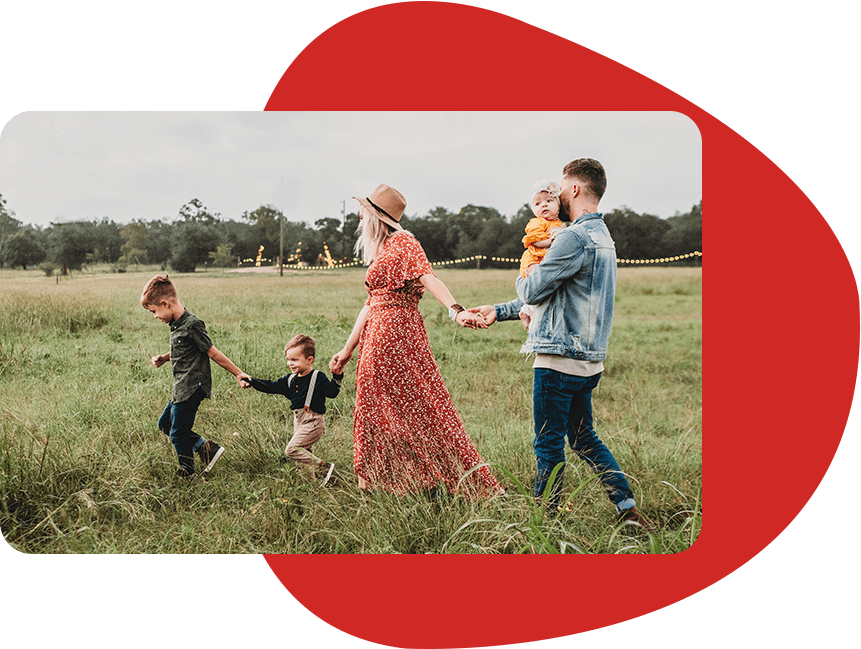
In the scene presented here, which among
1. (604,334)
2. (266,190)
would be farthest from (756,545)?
(266,190)

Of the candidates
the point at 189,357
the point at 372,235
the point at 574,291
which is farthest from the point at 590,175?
the point at 189,357

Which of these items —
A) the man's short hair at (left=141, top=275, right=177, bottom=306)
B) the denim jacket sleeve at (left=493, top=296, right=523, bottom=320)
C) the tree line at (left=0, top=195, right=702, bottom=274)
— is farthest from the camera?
the man's short hair at (left=141, top=275, right=177, bottom=306)

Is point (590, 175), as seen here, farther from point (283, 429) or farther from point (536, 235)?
point (283, 429)

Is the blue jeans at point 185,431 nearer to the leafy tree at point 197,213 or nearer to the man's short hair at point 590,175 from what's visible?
the leafy tree at point 197,213

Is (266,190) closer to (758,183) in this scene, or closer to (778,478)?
(758,183)

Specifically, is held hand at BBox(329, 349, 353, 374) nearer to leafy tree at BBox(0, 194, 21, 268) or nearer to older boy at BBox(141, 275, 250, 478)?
older boy at BBox(141, 275, 250, 478)

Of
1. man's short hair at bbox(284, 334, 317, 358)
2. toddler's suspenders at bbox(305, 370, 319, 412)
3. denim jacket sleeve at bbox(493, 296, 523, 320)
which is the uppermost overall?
denim jacket sleeve at bbox(493, 296, 523, 320)

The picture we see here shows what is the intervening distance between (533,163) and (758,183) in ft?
3.43

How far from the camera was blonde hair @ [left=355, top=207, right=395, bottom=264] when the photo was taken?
2.99 m

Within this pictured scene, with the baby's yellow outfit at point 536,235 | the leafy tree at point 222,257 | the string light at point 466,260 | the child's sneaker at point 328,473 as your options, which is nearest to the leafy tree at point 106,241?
the leafy tree at point 222,257

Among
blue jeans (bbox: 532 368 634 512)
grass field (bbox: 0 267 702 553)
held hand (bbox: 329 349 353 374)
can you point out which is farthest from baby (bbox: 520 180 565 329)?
held hand (bbox: 329 349 353 374)

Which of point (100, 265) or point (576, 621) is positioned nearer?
point (576, 621)

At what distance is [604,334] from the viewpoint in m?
2.87

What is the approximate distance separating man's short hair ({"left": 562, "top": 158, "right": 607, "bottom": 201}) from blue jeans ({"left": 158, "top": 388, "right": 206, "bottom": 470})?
2094 mm
